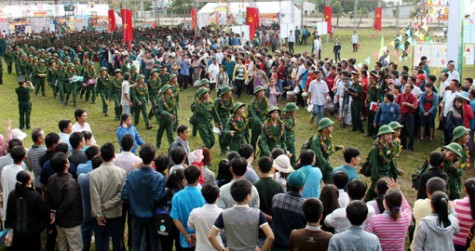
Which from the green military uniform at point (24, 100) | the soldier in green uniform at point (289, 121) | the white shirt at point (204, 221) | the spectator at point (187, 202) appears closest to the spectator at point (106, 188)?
the spectator at point (187, 202)

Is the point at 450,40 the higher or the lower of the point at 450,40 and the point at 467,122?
the higher

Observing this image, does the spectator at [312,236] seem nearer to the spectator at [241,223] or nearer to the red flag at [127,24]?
the spectator at [241,223]

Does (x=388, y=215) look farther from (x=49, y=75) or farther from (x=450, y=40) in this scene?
(x=49, y=75)

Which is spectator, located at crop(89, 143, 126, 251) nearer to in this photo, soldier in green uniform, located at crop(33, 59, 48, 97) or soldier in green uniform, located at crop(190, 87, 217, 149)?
soldier in green uniform, located at crop(190, 87, 217, 149)

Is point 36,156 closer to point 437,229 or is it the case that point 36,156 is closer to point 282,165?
point 282,165

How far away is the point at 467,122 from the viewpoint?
10.8 metres

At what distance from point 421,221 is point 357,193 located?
0.62 meters

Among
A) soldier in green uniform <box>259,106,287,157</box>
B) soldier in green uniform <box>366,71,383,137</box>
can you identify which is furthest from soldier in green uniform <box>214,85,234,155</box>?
soldier in green uniform <box>366,71,383,137</box>

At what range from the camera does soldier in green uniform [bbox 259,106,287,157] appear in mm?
9539

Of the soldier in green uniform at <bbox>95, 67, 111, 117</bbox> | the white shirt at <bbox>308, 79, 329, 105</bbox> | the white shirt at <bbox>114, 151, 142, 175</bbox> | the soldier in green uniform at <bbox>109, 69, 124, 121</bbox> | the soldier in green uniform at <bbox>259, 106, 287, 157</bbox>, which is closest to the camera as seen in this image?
the white shirt at <bbox>114, 151, 142, 175</bbox>

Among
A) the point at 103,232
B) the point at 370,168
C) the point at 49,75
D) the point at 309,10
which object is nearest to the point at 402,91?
the point at 370,168

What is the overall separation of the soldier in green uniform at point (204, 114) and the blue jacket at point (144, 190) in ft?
17.1

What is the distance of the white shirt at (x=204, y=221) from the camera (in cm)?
510

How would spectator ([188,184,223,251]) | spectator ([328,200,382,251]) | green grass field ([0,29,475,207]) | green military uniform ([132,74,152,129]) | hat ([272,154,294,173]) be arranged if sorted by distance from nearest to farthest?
1. spectator ([328,200,382,251])
2. spectator ([188,184,223,251])
3. hat ([272,154,294,173])
4. green grass field ([0,29,475,207])
5. green military uniform ([132,74,152,129])
